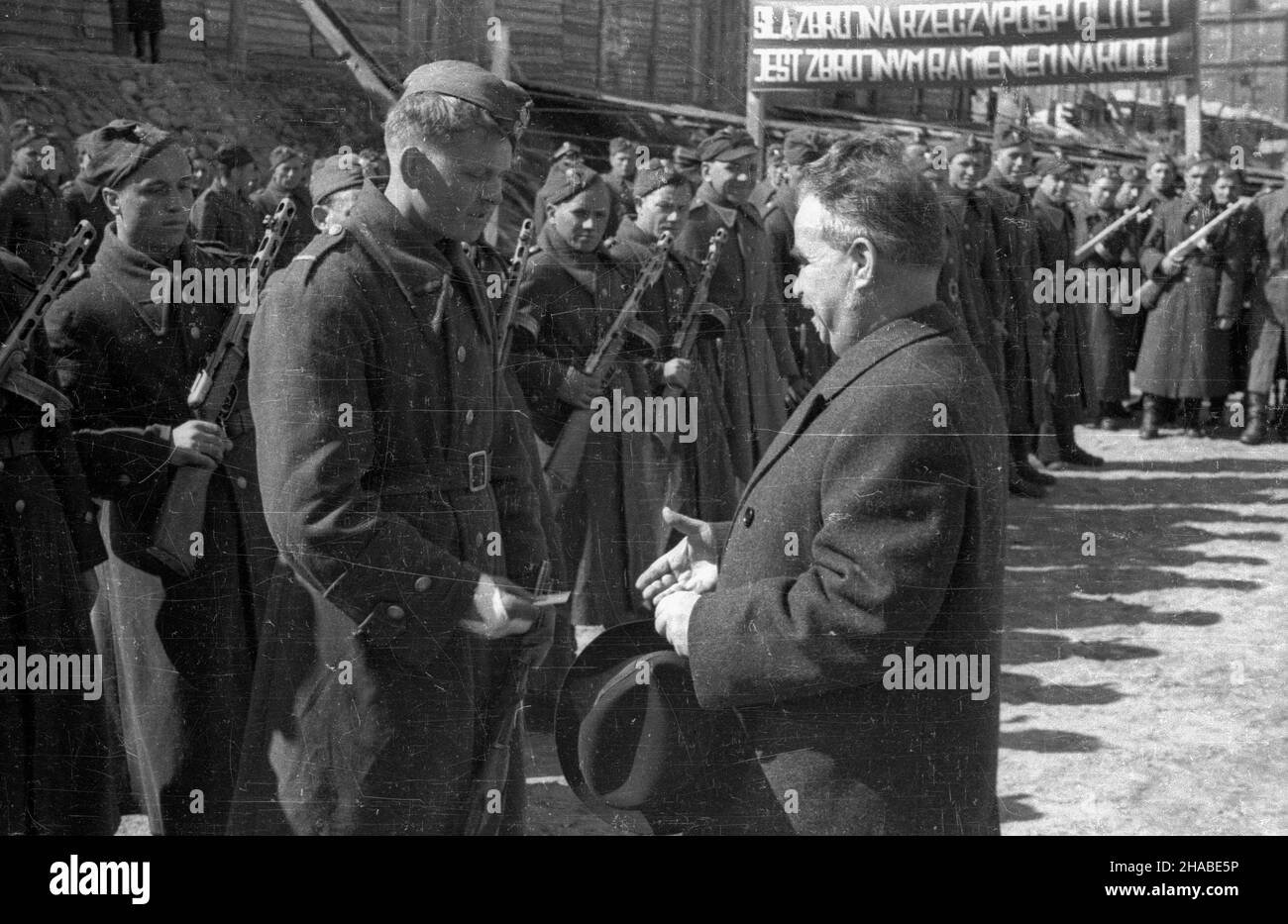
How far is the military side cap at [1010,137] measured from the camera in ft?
16.7

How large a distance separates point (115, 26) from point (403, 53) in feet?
2.56

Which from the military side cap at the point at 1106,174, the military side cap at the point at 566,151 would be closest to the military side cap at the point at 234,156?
the military side cap at the point at 566,151

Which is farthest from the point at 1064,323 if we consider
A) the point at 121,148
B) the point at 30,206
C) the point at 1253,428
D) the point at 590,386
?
the point at 30,206

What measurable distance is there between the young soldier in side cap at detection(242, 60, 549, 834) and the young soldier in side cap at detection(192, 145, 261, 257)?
654mm

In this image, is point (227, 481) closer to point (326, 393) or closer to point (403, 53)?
point (326, 393)

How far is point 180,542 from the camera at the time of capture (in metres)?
3.54

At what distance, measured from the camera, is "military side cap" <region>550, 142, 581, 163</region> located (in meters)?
4.36

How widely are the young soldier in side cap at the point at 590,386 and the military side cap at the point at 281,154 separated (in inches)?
26.6

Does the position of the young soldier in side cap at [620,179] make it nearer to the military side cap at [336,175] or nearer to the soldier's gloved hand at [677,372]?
the soldier's gloved hand at [677,372]

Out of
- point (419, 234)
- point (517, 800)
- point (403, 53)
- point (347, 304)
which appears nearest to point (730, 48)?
point (403, 53)

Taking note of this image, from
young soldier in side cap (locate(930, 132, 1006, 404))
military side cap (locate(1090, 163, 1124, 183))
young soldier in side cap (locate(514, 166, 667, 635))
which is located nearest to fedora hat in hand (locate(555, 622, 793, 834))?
young soldier in side cap (locate(514, 166, 667, 635))

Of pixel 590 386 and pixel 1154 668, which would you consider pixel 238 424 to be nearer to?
pixel 590 386

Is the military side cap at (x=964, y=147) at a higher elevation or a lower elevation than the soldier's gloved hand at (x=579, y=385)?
higher

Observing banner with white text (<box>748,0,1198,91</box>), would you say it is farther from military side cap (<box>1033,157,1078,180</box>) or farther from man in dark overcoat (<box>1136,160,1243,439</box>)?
military side cap (<box>1033,157,1078,180</box>)
